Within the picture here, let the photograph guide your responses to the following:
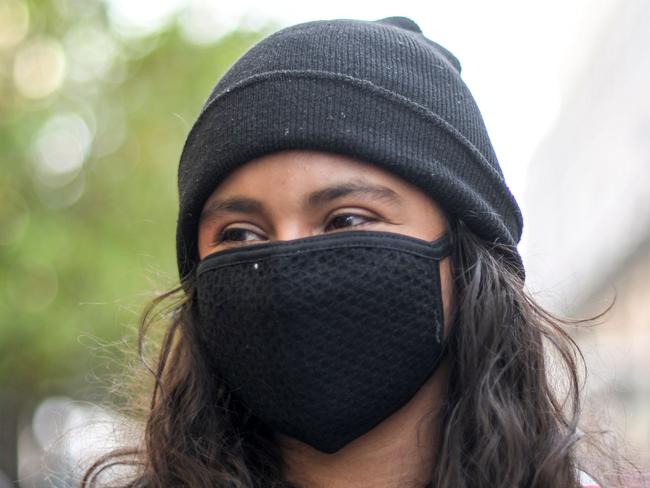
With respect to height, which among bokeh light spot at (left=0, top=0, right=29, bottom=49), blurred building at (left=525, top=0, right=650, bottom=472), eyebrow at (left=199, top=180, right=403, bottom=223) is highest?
bokeh light spot at (left=0, top=0, right=29, bottom=49)

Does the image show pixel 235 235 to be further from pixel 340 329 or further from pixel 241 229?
pixel 340 329

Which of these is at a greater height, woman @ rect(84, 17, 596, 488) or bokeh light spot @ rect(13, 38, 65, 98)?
bokeh light spot @ rect(13, 38, 65, 98)

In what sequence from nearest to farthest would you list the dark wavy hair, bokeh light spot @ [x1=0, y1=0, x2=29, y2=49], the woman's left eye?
the dark wavy hair < the woman's left eye < bokeh light spot @ [x1=0, y1=0, x2=29, y2=49]

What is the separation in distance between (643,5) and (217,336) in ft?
47.6

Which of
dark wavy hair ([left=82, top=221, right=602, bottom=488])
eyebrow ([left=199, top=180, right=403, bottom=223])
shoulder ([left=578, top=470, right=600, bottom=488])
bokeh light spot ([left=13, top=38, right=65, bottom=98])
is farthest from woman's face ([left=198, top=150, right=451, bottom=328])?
bokeh light spot ([left=13, top=38, right=65, bottom=98])

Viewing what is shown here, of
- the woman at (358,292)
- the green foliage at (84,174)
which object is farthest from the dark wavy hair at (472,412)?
the green foliage at (84,174)

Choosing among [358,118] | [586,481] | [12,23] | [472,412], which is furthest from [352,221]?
[12,23]

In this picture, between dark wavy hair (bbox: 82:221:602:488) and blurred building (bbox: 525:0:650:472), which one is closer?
dark wavy hair (bbox: 82:221:602:488)

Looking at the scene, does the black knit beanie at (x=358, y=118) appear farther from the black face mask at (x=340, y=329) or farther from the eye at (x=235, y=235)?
the black face mask at (x=340, y=329)

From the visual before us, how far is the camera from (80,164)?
12328 mm

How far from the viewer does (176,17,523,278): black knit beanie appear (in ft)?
9.18

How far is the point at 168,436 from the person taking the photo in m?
3.02

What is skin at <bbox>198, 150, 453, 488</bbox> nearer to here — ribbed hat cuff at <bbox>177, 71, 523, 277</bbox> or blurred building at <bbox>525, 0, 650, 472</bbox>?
ribbed hat cuff at <bbox>177, 71, 523, 277</bbox>

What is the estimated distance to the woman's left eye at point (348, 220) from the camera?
279 centimetres
